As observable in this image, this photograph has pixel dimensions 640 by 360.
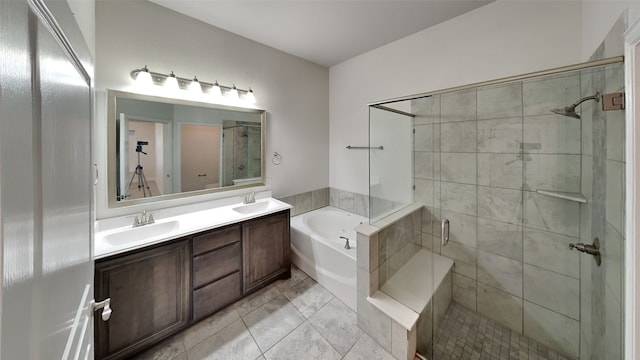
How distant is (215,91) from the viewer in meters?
2.17

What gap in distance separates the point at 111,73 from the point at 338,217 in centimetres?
276

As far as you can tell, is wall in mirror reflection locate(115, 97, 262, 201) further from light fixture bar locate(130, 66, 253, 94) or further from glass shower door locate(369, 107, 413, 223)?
glass shower door locate(369, 107, 413, 223)

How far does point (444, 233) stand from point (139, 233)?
8.91 feet

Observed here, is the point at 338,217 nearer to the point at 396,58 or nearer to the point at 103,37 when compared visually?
the point at 396,58

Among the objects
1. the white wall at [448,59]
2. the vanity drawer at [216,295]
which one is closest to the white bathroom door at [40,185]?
the vanity drawer at [216,295]

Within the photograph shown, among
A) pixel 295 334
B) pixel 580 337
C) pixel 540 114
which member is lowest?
pixel 295 334

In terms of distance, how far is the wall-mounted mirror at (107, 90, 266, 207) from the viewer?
173cm

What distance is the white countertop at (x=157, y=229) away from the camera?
141 cm

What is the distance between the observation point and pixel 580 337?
148 cm

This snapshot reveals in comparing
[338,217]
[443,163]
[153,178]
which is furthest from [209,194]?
[443,163]

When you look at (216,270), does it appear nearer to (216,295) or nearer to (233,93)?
(216,295)

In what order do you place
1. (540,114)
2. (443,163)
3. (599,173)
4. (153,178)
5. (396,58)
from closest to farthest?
1. (599,173)
2. (540,114)
3. (153,178)
4. (443,163)
5. (396,58)

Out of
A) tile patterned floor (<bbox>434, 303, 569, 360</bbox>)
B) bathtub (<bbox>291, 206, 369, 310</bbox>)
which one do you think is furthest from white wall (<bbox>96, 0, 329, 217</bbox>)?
tile patterned floor (<bbox>434, 303, 569, 360</bbox>)

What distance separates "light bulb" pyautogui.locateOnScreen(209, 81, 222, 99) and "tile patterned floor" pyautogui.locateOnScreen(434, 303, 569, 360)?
3009mm
